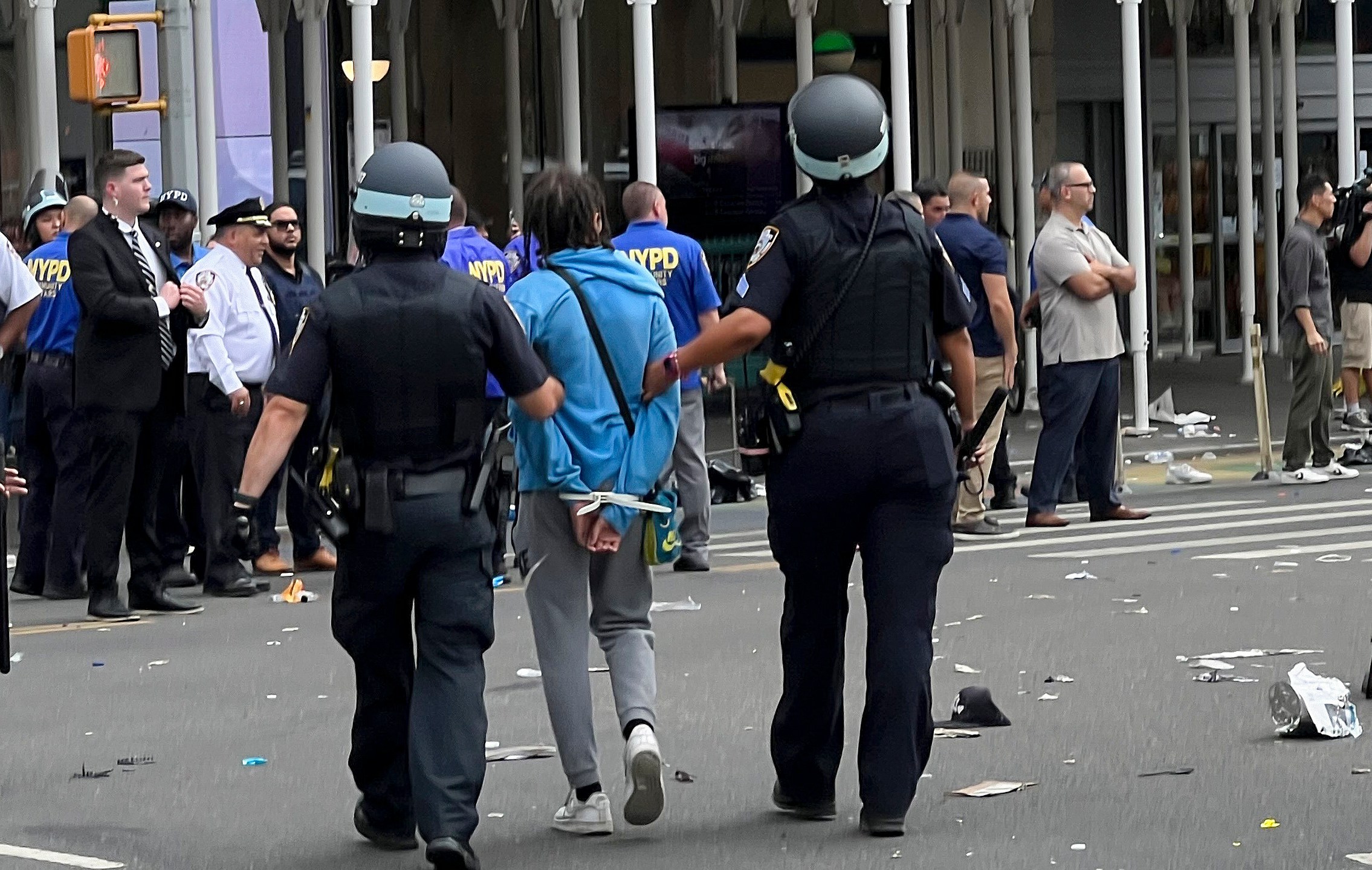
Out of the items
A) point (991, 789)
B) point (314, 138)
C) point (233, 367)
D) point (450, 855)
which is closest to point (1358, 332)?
point (233, 367)

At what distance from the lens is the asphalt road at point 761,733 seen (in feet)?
22.3

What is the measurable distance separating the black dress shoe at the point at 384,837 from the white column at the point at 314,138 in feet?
49.4

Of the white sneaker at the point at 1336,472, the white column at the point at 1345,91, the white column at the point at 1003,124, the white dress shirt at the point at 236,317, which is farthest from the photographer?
the white column at the point at 1003,124

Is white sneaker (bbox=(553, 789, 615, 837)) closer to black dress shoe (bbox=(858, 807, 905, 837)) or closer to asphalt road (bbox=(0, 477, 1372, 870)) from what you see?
asphalt road (bbox=(0, 477, 1372, 870))

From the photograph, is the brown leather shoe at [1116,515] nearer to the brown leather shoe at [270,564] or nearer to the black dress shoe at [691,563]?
the black dress shoe at [691,563]

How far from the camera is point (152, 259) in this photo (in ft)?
39.1

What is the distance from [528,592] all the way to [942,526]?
1.17m

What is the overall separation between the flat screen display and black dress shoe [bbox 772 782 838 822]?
14243mm

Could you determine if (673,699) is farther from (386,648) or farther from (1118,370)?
(1118,370)

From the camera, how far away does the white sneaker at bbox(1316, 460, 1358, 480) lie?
16953 millimetres

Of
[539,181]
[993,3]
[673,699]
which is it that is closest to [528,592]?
[539,181]

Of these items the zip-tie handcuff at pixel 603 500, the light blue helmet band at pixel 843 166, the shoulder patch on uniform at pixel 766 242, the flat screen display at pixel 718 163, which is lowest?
the zip-tie handcuff at pixel 603 500

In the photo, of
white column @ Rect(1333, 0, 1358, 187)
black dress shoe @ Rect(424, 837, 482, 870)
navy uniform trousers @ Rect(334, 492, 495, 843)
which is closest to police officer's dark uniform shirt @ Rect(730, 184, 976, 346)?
navy uniform trousers @ Rect(334, 492, 495, 843)

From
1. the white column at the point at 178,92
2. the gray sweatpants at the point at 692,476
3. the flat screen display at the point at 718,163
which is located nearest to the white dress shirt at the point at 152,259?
the gray sweatpants at the point at 692,476
